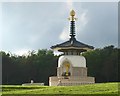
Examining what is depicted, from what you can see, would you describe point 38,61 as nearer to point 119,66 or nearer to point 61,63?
point 119,66

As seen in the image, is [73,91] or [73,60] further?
[73,60]

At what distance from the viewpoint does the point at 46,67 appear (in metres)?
58.8

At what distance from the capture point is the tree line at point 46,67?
57.3 meters

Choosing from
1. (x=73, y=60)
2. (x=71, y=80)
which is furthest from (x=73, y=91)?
(x=73, y=60)

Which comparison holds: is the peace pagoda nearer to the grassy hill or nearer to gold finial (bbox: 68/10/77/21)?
gold finial (bbox: 68/10/77/21)

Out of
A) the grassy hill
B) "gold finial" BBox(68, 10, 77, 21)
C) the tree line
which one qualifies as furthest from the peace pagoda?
the grassy hill

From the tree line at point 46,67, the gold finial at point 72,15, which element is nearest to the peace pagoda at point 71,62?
the gold finial at point 72,15

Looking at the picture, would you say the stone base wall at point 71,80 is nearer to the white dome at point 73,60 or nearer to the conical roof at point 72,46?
the white dome at point 73,60

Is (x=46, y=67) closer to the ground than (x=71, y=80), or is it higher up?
higher up

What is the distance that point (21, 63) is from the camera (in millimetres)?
60656

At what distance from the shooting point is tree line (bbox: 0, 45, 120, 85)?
188 ft

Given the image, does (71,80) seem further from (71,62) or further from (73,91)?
(73,91)

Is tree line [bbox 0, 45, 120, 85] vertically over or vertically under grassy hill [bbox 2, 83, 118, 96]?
over

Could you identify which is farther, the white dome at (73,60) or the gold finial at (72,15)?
the gold finial at (72,15)
